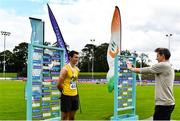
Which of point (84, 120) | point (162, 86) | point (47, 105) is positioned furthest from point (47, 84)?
point (84, 120)

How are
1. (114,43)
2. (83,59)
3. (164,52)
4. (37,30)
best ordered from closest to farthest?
(164,52) → (37,30) → (114,43) → (83,59)

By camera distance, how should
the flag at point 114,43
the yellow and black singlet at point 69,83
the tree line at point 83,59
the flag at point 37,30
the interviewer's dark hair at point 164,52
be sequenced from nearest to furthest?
the interviewer's dark hair at point 164,52 < the yellow and black singlet at point 69,83 < the flag at point 37,30 < the flag at point 114,43 < the tree line at point 83,59

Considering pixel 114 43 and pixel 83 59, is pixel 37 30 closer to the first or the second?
pixel 114 43

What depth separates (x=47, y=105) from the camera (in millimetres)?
9914

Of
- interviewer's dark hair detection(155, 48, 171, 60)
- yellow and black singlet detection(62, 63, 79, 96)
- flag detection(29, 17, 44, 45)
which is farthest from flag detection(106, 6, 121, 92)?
interviewer's dark hair detection(155, 48, 171, 60)

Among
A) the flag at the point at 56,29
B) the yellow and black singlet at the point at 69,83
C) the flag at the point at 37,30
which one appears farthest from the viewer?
the flag at the point at 56,29

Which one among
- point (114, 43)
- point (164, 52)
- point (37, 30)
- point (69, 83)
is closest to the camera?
point (164, 52)

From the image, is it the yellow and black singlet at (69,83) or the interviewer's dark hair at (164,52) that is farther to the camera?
the yellow and black singlet at (69,83)

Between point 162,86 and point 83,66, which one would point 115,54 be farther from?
point 83,66

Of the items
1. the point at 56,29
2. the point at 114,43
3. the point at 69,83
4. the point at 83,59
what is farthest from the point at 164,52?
the point at 83,59

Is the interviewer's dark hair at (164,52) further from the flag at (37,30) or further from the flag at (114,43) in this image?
the flag at (114,43)

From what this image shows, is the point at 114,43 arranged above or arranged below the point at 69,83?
above

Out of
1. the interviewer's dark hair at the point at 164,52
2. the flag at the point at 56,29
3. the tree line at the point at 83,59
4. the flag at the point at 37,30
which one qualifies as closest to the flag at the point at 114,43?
the flag at the point at 56,29

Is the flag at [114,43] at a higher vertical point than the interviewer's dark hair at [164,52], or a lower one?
higher
